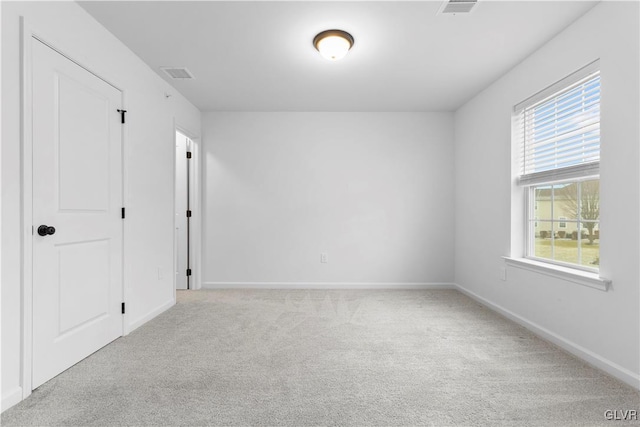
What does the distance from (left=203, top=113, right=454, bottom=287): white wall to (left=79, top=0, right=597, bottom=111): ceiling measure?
0.71 metres

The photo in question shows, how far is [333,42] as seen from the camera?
2553 millimetres

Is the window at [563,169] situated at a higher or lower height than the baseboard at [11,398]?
higher

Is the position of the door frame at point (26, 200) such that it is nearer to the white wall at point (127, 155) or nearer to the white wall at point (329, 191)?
the white wall at point (127, 155)

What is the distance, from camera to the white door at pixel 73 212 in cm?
197

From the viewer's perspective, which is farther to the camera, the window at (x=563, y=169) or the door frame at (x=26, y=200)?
the window at (x=563, y=169)

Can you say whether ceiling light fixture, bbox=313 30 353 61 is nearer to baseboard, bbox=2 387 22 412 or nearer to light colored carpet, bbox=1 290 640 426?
light colored carpet, bbox=1 290 640 426

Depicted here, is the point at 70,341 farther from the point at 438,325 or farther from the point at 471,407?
the point at 438,325

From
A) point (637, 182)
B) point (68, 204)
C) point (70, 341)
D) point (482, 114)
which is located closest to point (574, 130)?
point (637, 182)

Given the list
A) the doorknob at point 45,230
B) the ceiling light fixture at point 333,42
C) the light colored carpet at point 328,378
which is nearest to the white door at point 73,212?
the doorknob at point 45,230

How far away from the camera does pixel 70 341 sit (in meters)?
2.22

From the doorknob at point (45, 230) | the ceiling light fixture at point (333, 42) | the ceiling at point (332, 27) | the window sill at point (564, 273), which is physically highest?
the ceiling at point (332, 27)

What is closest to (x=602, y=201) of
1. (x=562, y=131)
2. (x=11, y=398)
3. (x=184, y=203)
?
(x=562, y=131)

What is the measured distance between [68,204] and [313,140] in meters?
3.12

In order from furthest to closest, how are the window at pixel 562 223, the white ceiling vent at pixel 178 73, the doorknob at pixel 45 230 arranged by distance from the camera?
the white ceiling vent at pixel 178 73 → the window at pixel 562 223 → the doorknob at pixel 45 230
